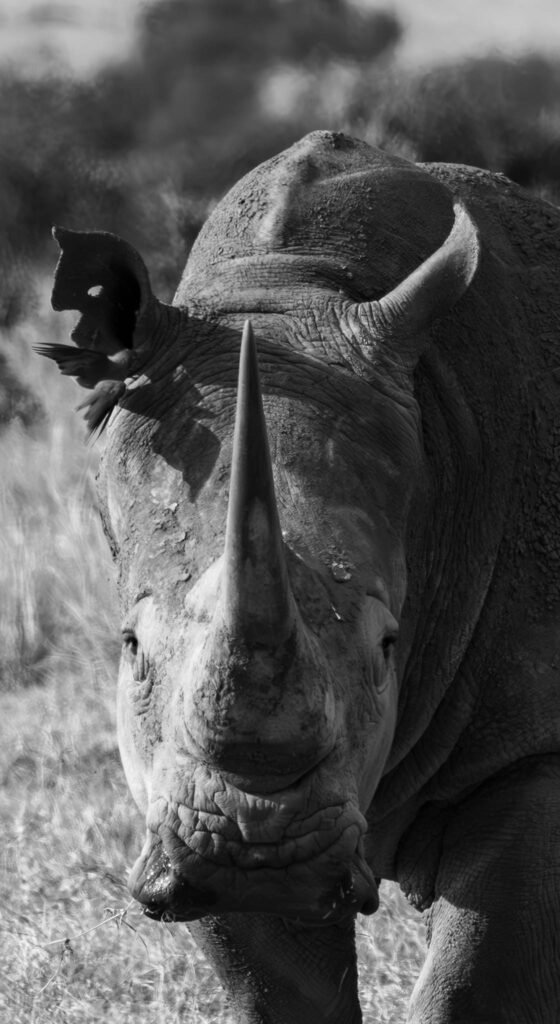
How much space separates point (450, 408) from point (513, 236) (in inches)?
29.2

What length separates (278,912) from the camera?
3.20 metres

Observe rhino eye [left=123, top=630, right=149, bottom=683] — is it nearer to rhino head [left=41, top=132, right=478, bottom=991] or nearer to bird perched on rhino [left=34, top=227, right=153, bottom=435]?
rhino head [left=41, top=132, right=478, bottom=991]

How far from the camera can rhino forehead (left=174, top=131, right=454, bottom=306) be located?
13.4ft

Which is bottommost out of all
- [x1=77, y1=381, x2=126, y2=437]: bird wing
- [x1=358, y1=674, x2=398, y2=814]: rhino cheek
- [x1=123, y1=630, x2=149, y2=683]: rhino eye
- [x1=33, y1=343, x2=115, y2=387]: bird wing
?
[x1=358, y1=674, x2=398, y2=814]: rhino cheek

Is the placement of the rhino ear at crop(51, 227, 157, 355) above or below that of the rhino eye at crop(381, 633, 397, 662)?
above

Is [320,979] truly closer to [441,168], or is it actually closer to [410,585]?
[410,585]

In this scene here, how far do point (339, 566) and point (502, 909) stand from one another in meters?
1.17

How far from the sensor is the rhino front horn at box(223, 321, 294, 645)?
118 inches

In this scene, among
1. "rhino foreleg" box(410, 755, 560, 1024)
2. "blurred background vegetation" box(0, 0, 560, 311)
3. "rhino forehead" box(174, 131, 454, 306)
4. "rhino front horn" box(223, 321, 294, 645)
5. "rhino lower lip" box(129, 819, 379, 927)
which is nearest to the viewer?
"rhino front horn" box(223, 321, 294, 645)

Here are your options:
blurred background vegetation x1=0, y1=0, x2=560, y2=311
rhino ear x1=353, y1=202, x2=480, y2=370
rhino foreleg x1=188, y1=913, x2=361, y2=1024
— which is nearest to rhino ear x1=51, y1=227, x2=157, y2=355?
rhino ear x1=353, y1=202, x2=480, y2=370

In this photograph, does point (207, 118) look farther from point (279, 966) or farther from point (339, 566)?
point (339, 566)

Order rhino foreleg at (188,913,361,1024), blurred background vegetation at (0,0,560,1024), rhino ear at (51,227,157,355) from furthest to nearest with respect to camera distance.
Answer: blurred background vegetation at (0,0,560,1024)
rhino foreleg at (188,913,361,1024)
rhino ear at (51,227,157,355)

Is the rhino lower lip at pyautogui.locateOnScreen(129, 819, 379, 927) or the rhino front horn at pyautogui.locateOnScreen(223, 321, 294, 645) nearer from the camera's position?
the rhino front horn at pyautogui.locateOnScreen(223, 321, 294, 645)

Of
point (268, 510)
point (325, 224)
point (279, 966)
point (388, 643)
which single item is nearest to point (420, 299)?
point (325, 224)
